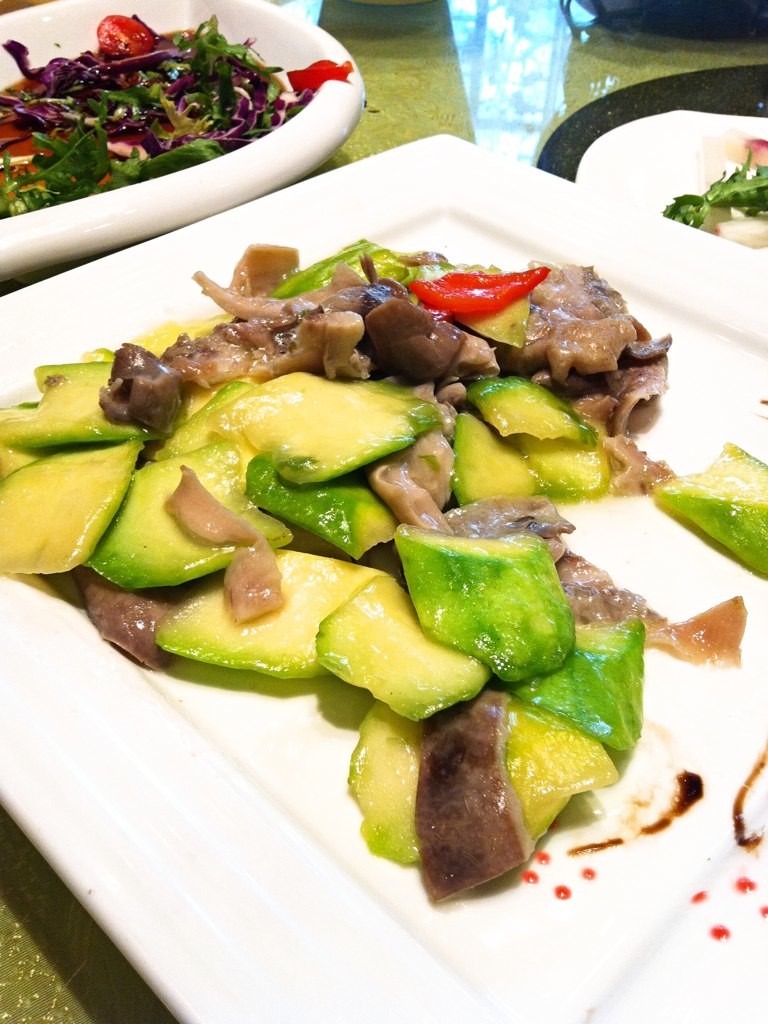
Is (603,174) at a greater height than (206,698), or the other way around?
(603,174)

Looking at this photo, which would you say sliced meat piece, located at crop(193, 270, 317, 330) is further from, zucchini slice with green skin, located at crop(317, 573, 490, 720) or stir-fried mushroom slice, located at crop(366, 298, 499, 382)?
zucchini slice with green skin, located at crop(317, 573, 490, 720)

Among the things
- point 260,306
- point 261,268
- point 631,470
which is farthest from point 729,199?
point 260,306

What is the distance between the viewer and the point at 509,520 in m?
1.68

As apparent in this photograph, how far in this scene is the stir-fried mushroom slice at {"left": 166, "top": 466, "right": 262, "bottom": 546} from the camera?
152 cm

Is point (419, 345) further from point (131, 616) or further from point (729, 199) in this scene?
point (729, 199)

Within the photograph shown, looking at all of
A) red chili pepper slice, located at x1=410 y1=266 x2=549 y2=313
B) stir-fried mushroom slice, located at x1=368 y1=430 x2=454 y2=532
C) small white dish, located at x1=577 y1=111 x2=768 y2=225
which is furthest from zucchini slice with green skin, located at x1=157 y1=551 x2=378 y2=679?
small white dish, located at x1=577 y1=111 x2=768 y2=225

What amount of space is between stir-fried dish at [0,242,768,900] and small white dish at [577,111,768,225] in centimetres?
113

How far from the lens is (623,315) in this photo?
84.7 inches

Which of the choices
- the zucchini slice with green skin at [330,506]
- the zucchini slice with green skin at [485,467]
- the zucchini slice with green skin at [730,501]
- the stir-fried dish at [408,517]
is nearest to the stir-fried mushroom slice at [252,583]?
the stir-fried dish at [408,517]

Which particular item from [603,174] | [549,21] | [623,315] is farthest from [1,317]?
[549,21]

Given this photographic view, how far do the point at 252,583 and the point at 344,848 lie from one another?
0.49m

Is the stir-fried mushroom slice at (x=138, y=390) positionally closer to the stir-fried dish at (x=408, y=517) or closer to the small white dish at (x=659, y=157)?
the stir-fried dish at (x=408, y=517)

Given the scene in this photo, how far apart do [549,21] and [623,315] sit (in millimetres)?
4410

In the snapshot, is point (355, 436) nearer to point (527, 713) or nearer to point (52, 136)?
point (527, 713)
